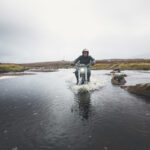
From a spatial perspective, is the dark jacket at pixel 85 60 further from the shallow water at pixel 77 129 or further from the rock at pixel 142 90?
the shallow water at pixel 77 129

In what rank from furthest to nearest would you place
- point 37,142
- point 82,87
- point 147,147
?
point 82,87 → point 37,142 → point 147,147

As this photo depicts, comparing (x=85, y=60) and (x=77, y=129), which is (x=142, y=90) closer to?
(x=85, y=60)

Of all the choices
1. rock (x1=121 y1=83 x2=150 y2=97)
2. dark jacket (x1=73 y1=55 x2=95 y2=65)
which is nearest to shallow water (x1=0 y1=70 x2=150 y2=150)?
rock (x1=121 y1=83 x2=150 y2=97)

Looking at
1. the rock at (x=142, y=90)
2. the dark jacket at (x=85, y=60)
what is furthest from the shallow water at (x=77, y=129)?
the dark jacket at (x=85, y=60)

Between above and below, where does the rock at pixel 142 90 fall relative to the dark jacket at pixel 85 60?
below

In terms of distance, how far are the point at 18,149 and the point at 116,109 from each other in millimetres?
5027

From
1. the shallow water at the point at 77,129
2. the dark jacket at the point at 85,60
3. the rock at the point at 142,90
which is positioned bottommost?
the shallow water at the point at 77,129

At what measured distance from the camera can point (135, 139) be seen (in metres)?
3.58

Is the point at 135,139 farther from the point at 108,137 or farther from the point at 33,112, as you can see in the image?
the point at 33,112

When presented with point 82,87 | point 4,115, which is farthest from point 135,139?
point 82,87

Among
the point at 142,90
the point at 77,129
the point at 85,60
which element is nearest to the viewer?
the point at 77,129

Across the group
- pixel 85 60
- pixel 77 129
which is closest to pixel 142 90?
pixel 85 60

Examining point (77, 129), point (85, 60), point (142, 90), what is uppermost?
point (85, 60)

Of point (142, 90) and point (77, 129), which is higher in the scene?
point (142, 90)
